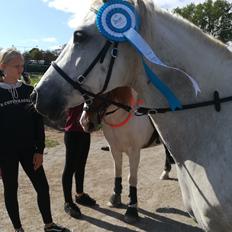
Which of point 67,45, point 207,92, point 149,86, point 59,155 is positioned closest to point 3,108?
point 67,45

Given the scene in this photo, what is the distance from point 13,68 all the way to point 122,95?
5.12 ft

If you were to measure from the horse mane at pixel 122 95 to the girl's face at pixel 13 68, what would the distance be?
4.95ft

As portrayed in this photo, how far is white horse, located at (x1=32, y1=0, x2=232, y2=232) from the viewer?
233 centimetres

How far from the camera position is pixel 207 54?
96.1 inches

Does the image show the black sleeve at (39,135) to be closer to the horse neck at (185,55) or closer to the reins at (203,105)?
the reins at (203,105)

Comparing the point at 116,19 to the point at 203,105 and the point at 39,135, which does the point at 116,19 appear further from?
the point at 39,135

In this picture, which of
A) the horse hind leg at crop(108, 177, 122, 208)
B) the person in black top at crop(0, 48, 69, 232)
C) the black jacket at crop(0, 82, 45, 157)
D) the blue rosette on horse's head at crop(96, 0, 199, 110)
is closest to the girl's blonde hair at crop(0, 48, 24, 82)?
the person in black top at crop(0, 48, 69, 232)

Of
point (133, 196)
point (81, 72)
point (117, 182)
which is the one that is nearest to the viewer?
point (81, 72)

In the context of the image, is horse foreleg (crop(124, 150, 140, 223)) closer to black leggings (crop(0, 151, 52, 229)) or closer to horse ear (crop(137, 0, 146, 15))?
black leggings (crop(0, 151, 52, 229))

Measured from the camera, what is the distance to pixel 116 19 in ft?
7.79

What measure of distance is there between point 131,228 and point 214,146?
2.70m

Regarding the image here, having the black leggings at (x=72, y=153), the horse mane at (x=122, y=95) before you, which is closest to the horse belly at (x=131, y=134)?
the black leggings at (x=72, y=153)

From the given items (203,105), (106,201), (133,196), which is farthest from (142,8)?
(106,201)

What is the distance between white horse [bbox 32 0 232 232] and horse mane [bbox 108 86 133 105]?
0.33 m
